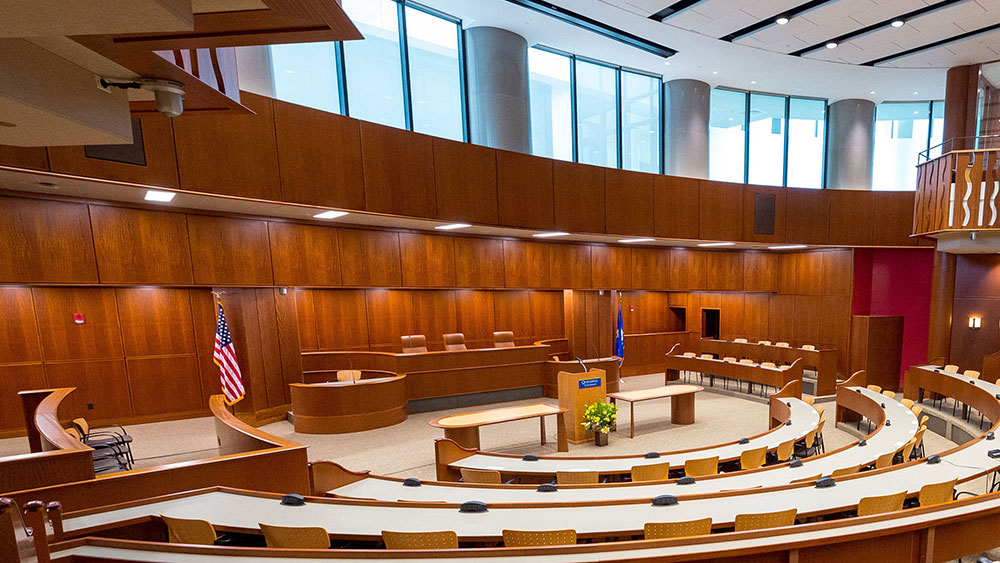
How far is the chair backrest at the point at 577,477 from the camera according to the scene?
4.31 m

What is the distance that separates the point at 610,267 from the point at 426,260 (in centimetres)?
576

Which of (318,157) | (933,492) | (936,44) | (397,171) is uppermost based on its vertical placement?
(936,44)

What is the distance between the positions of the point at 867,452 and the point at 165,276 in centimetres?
963

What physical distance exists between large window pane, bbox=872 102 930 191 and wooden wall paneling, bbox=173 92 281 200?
17386 mm

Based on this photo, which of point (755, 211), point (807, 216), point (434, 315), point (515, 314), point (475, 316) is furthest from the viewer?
point (807, 216)

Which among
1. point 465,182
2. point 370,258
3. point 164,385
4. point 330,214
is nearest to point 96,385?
point 164,385

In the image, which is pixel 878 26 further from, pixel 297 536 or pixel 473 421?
pixel 297 536

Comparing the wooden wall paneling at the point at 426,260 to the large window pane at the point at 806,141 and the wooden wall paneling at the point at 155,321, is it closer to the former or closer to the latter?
the wooden wall paneling at the point at 155,321

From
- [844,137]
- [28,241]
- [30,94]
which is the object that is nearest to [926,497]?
[30,94]

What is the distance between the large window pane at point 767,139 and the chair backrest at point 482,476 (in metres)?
13.3

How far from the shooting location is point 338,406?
7965 mm

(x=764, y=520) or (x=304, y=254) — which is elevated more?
(x=304, y=254)

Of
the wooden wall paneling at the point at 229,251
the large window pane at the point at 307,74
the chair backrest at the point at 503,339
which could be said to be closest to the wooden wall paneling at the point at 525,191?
the chair backrest at the point at 503,339

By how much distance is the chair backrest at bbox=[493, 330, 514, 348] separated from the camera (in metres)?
11.2
